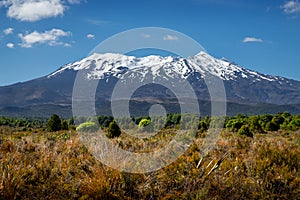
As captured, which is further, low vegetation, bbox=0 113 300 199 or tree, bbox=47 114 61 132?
tree, bbox=47 114 61 132

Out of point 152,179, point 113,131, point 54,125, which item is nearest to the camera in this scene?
point 152,179

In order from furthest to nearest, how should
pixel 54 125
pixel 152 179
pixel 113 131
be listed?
pixel 54 125 → pixel 113 131 → pixel 152 179

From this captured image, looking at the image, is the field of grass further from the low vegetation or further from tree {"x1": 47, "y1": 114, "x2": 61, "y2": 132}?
tree {"x1": 47, "y1": 114, "x2": 61, "y2": 132}

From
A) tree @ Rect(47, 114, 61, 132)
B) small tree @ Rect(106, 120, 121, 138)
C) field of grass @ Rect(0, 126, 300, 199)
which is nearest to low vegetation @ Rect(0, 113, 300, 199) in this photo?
field of grass @ Rect(0, 126, 300, 199)

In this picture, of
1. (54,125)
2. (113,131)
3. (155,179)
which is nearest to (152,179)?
(155,179)

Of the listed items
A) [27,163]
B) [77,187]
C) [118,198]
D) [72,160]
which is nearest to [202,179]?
[118,198]

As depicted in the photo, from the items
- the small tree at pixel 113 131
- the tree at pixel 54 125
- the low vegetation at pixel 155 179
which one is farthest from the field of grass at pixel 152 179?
the tree at pixel 54 125

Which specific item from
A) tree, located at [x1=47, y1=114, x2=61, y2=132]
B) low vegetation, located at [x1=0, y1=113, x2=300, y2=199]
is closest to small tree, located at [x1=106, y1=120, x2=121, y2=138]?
tree, located at [x1=47, y1=114, x2=61, y2=132]

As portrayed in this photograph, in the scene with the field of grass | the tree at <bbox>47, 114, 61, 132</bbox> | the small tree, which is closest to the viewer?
the field of grass

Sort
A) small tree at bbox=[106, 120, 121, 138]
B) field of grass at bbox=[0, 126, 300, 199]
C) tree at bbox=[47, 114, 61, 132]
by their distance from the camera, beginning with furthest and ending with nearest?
1. tree at bbox=[47, 114, 61, 132]
2. small tree at bbox=[106, 120, 121, 138]
3. field of grass at bbox=[0, 126, 300, 199]

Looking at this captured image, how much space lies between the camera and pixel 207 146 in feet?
33.5

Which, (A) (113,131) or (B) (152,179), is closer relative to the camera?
(B) (152,179)

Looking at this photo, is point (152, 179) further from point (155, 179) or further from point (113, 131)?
point (113, 131)

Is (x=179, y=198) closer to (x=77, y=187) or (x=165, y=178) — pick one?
(x=165, y=178)
